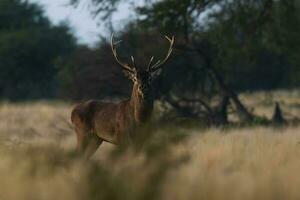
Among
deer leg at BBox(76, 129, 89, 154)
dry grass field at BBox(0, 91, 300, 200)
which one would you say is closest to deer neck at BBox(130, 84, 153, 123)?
dry grass field at BBox(0, 91, 300, 200)

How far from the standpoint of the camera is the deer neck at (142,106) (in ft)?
40.3

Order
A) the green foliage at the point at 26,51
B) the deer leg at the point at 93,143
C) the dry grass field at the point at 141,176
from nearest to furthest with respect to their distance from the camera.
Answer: the dry grass field at the point at 141,176
the deer leg at the point at 93,143
the green foliage at the point at 26,51

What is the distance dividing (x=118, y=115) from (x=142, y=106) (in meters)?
0.76

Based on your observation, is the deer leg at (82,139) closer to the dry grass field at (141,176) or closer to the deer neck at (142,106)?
the deer neck at (142,106)

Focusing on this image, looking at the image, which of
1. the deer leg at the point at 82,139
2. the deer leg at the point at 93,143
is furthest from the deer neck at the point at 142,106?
the deer leg at the point at 82,139

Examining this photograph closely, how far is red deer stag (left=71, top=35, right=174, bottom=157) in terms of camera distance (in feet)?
40.1

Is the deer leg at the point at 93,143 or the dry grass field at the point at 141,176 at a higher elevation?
the deer leg at the point at 93,143

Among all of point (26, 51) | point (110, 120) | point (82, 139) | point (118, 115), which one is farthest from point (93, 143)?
point (26, 51)

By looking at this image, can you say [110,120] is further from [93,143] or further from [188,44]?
[188,44]

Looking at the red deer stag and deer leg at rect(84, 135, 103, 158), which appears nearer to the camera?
the red deer stag

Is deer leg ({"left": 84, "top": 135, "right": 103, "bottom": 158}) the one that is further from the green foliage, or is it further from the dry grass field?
the green foliage

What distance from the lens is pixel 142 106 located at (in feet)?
40.4

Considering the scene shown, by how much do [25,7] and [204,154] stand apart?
4162 centimetres

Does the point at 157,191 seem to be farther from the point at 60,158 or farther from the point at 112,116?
the point at 112,116
